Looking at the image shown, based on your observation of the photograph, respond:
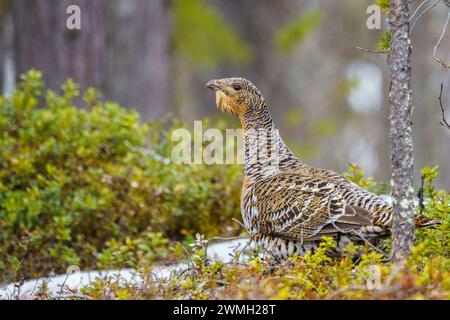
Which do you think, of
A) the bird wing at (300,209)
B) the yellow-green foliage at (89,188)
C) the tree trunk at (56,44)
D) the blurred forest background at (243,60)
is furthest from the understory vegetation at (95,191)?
the blurred forest background at (243,60)

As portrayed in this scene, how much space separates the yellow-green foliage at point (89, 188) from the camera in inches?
284

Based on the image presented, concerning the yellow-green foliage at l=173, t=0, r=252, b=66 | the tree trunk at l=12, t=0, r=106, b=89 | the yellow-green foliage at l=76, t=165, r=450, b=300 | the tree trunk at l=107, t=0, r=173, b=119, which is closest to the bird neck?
the yellow-green foliage at l=76, t=165, r=450, b=300

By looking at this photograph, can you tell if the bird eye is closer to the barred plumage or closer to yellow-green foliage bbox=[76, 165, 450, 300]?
the barred plumage

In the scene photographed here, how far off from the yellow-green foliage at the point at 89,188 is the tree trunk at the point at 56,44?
7.55 ft

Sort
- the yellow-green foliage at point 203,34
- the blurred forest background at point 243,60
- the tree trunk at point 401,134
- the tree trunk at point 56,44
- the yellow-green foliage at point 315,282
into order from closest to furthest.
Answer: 1. the yellow-green foliage at point 315,282
2. the tree trunk at point 401,134
3. the tree trunk at point 56,44
4. the blurred forest background at point 243,60
5. the yellow-green foliage at point 203,34

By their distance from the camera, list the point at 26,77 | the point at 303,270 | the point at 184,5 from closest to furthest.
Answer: the point at 303,270 → the point at 26,77 → the point at 184,5

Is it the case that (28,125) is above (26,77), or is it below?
below

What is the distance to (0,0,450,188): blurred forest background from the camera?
1081cm

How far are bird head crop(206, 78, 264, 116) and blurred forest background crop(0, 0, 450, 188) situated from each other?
4.87 m

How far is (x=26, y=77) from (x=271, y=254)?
4153 mm

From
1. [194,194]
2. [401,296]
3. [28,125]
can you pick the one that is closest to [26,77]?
[28,125]

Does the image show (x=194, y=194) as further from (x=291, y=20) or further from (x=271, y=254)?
(x=291, y=20)

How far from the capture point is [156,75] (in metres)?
15.6

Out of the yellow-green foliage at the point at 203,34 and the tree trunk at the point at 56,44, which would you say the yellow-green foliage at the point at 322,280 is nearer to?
the tree trunk at the point at 56,44
